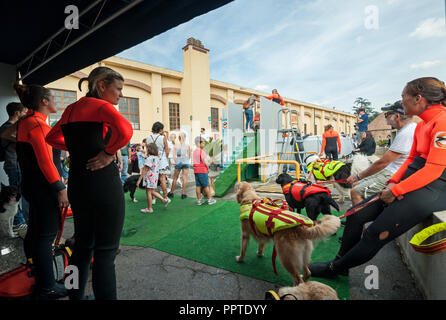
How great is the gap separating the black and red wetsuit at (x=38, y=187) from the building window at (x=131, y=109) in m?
13.6

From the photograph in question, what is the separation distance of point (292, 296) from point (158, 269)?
5.95 feet

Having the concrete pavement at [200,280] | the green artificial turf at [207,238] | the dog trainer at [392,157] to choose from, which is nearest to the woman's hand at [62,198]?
the concrete pavement at [200,280]

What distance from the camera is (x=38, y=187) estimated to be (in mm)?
1797

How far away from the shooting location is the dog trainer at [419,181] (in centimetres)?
174

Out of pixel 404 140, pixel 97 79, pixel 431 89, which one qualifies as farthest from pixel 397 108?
pixel 97 79

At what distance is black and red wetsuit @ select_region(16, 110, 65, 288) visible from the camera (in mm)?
1767

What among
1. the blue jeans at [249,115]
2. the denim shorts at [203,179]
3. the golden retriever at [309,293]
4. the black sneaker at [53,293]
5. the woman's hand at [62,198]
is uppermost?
the blue jeans at [249,115]

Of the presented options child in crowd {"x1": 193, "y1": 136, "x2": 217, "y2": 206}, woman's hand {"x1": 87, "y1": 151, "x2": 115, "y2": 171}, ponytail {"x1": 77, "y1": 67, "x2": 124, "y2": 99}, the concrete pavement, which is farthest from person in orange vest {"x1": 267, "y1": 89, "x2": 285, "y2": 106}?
woman's hand {"x1": 87, "y1": 151, "x2": 115, "y2": 171}

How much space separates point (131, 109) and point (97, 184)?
49.4ft

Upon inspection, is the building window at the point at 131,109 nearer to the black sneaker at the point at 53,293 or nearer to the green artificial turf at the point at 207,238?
the green artificial turf at the point at 207,238

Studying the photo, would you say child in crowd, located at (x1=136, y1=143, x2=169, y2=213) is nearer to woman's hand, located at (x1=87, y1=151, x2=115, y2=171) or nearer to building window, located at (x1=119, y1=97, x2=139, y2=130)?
woman's hand, located at (x1=87, y1=151, x2=115, y2=171)

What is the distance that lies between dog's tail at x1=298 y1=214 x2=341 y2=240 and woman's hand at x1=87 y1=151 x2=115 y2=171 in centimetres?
182
